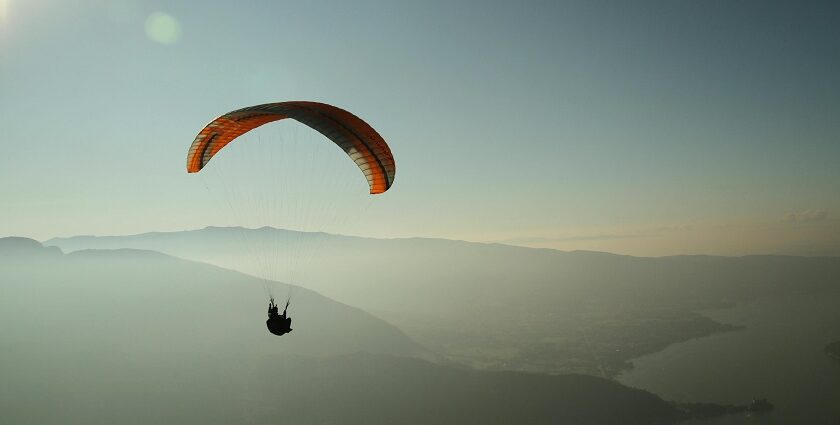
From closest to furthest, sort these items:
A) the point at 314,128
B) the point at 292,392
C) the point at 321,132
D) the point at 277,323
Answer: the point at 277,323 → the point at 314,128 → the point at 321,132 → the point at 292,392

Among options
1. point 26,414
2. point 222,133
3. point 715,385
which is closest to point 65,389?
point 26,414

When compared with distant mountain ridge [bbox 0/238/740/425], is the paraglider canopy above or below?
above

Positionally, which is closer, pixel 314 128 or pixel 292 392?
pixel 314 128

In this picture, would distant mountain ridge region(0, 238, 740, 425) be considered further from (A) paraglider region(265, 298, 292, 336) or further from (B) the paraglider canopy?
(B) the paraglider canopy

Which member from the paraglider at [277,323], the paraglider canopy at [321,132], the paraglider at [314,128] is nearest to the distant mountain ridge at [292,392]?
the paraglider at [277,323]

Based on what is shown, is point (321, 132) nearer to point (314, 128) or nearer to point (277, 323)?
point (314, 128)

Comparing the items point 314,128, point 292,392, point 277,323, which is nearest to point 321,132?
point 314,128

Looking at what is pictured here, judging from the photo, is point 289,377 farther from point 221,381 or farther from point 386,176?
point 386,176

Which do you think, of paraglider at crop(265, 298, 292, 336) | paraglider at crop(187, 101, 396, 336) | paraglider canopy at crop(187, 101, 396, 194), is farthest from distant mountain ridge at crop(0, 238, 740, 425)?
paraglider canopy at crop(187, 101, 396, 194)
